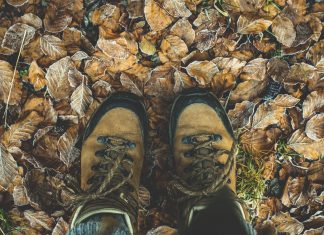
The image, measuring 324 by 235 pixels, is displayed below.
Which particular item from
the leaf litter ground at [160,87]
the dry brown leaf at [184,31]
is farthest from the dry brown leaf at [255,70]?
the dry brown leaf at [184,31]

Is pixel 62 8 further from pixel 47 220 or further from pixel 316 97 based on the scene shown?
pixel 316 97

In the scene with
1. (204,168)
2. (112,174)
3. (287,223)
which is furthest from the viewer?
(287,223)

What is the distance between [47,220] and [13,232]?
0.43 ft

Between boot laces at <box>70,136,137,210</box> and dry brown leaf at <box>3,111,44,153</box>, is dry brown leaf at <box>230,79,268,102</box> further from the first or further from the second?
dry brown leaf at <box>3,111,44,153</box>

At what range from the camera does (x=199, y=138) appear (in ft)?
5.86

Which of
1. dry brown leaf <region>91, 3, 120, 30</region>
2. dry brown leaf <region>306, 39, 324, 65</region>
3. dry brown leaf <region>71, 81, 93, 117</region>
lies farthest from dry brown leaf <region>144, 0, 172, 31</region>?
dry brown leaf <region>306, 39, 324, 65</region>

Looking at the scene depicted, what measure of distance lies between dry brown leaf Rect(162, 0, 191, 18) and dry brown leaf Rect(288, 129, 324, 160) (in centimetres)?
61

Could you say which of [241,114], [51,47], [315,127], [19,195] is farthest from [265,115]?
[19,195]

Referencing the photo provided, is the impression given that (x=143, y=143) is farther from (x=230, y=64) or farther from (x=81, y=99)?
(x=230, y=64)

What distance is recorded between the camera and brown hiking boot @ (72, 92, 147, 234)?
1628 mm

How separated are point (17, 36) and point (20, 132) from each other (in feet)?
1.13

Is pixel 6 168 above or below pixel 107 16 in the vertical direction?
below

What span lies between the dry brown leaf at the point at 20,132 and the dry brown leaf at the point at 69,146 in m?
0.11

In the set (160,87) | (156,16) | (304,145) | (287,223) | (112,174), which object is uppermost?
(156,16)
